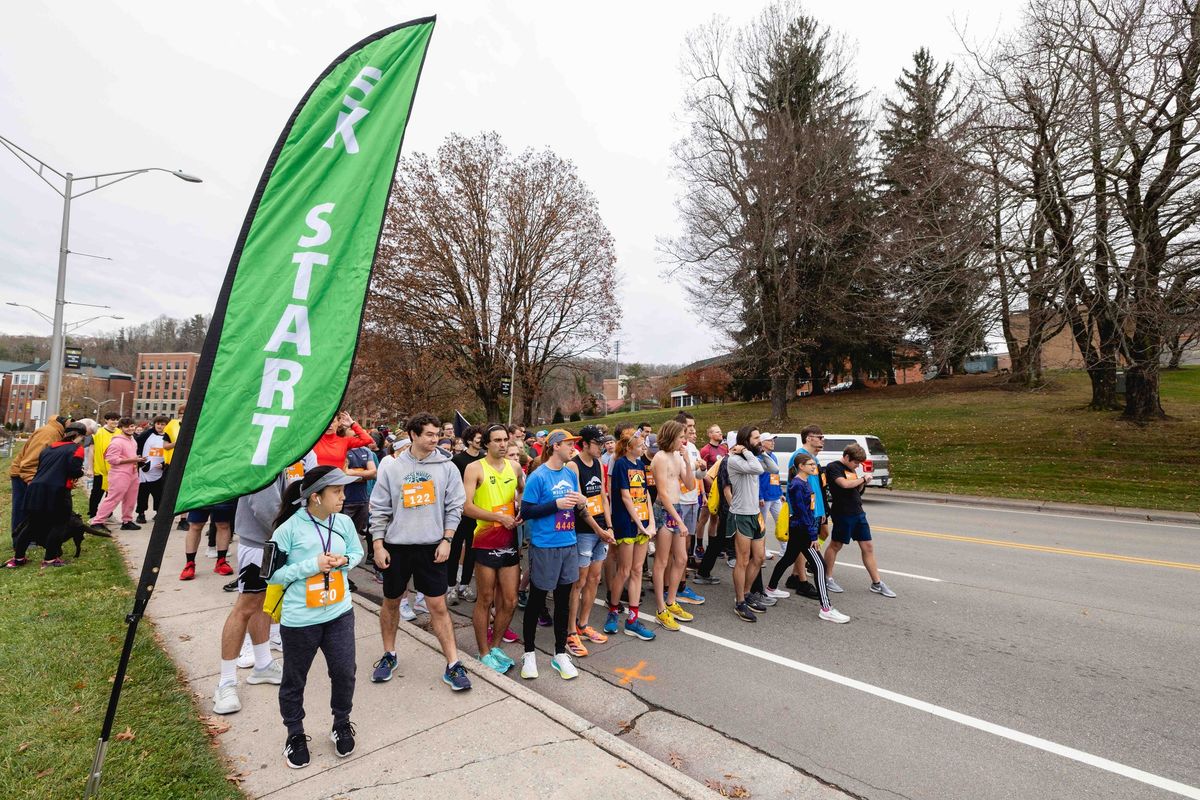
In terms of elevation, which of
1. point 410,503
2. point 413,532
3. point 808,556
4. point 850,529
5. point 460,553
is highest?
point 410,503

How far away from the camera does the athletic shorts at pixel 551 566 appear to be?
461 cm

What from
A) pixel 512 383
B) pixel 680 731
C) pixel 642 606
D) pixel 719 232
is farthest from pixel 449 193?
pixel 680 731

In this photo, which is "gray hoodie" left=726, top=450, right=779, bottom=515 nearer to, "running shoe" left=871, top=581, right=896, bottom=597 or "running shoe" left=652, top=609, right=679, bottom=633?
"running shoe" left=652, top=609, right=679, bottom=633

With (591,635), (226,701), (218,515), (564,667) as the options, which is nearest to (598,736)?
(564,667)

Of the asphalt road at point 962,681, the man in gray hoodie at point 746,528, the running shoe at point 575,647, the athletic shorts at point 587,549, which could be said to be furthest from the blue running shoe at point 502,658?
the man in gray hoodie at point 746,528

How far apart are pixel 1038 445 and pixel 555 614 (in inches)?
833

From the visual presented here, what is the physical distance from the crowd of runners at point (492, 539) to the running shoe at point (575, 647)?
0.05 ft

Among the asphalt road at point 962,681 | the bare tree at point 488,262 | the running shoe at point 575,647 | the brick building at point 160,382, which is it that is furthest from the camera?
the brick building at point 160,382

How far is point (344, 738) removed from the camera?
3250 mm

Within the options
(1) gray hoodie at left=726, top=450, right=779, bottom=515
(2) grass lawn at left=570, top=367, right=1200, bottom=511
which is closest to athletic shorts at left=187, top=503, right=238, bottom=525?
(1) gray hoodie at left=726, top=450, right=779, bottom=515

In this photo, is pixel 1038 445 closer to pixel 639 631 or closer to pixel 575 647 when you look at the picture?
pixel 639 631

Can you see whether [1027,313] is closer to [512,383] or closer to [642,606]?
[642,606]

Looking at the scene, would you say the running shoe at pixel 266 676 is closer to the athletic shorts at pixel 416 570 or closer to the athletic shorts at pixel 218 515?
the athletic shorts at pixel 416 570

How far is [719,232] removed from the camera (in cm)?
2862
